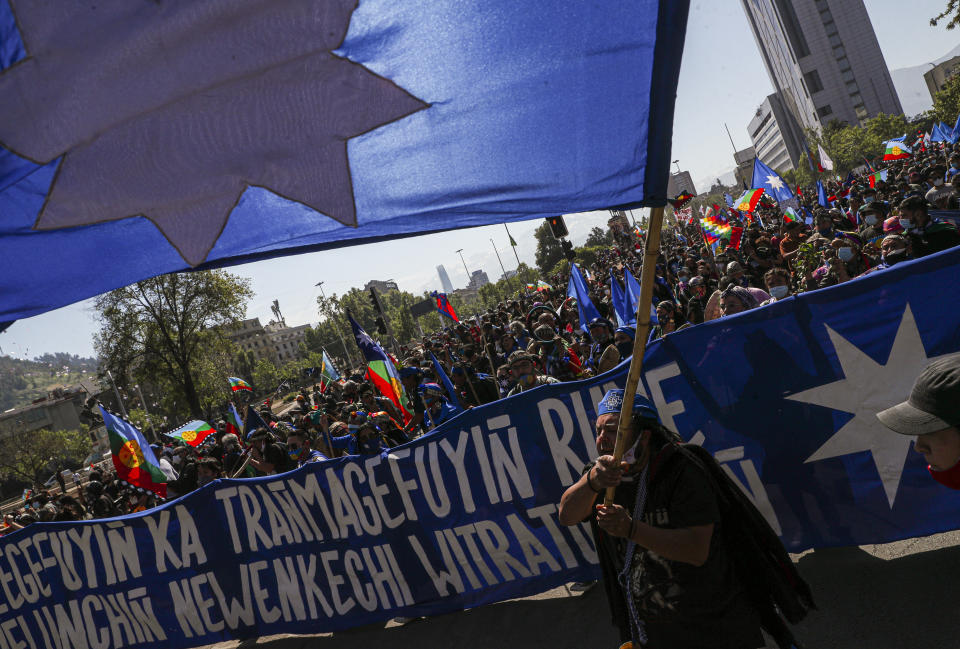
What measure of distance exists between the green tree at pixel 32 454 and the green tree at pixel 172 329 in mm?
18769

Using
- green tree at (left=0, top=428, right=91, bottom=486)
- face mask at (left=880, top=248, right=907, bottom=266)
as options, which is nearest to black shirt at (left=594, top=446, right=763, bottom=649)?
face mask at (left=880, top=248, right=907, bottom=266)

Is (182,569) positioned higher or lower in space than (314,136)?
lower

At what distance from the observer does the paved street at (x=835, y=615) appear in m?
3.53

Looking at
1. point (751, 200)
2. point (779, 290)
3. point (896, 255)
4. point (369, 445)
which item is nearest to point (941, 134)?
point (751, 200)

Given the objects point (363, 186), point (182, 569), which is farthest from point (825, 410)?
point (182, 569)

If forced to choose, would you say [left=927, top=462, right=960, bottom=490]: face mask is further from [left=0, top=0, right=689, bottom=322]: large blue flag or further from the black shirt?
[left=0, top=0, right=689, bottom=322]: large blue flag

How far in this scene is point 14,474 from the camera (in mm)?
55594

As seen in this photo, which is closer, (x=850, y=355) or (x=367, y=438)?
(x=850, y=355)

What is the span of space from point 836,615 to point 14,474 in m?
67.8

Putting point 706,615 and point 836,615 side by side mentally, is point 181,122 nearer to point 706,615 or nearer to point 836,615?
point 706,615

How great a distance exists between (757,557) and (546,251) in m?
99.5

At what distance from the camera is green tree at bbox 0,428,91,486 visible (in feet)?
176

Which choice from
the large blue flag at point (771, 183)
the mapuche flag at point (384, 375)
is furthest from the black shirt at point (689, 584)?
the large blue flag at point (771, 183)

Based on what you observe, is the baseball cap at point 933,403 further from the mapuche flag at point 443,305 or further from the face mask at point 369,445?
the mapuche flag at point 443,305
